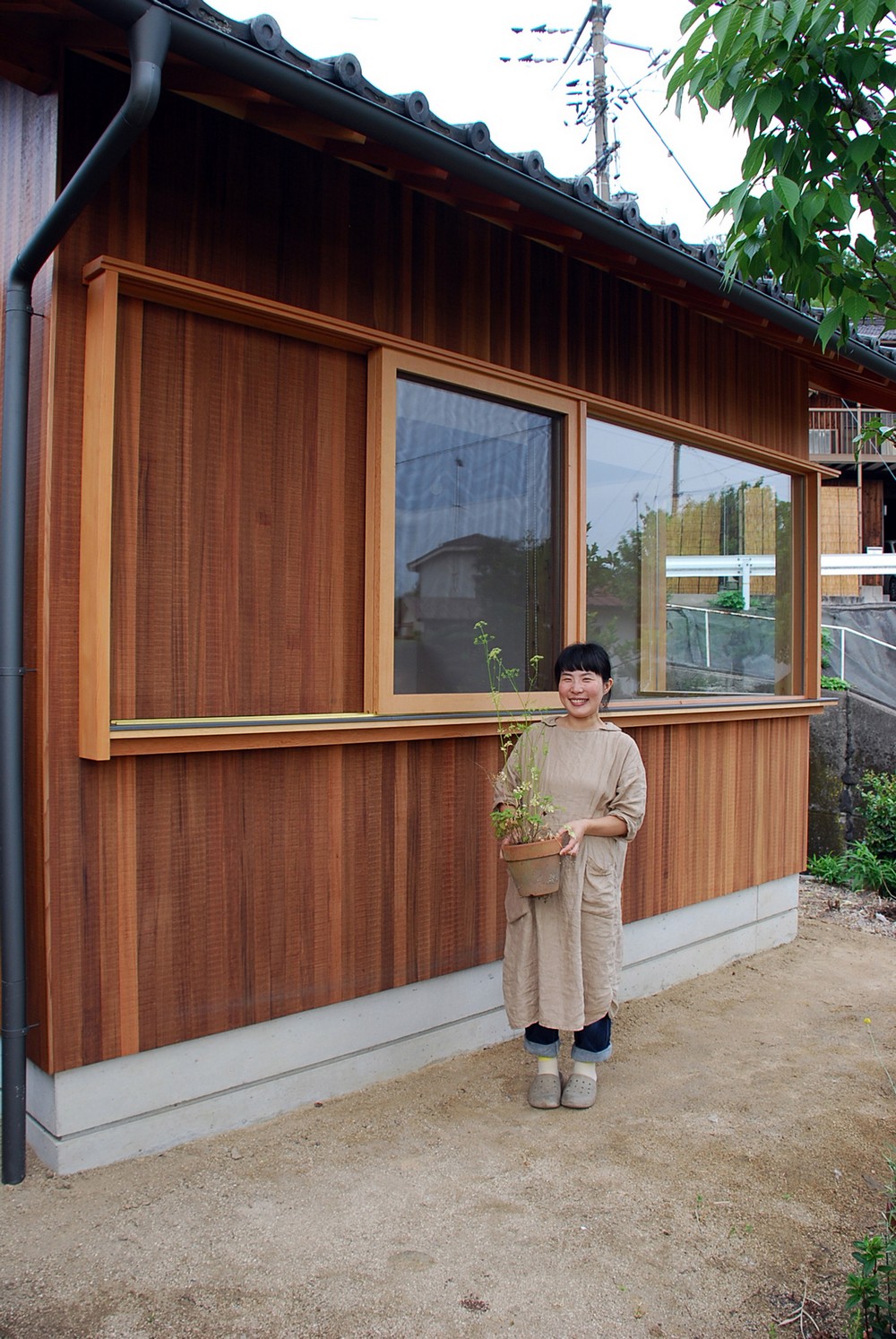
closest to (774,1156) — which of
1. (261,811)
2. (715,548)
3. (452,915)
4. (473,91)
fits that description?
(452,915)

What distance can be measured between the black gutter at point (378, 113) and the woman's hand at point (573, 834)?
1.65 metres

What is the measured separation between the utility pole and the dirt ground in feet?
45.4

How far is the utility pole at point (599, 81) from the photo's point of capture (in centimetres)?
1441

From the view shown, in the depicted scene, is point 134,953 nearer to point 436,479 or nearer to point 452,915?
point 452,915

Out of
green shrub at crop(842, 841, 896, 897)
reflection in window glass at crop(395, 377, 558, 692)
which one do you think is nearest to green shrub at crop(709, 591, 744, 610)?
reflection in window glass at crop(395, 377, 558, 692)

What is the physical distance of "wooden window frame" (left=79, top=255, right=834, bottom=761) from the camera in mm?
2789

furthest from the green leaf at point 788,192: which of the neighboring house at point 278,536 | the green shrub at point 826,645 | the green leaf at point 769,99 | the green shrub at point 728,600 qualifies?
the green shrub at point 826,645

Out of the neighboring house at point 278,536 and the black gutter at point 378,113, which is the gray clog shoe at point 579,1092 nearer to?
the neighboring house at point 278,536

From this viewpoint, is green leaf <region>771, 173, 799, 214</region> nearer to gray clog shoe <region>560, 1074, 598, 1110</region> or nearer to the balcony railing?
gray clog shoe <region>560, 1074, 598, 1110</region>

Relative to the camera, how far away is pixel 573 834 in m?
3.24

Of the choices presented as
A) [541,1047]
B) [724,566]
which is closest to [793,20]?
[541,1047]

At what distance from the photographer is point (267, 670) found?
3.27m

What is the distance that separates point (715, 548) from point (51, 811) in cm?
365

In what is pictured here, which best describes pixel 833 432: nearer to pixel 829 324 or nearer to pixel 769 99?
pixel 829 324
